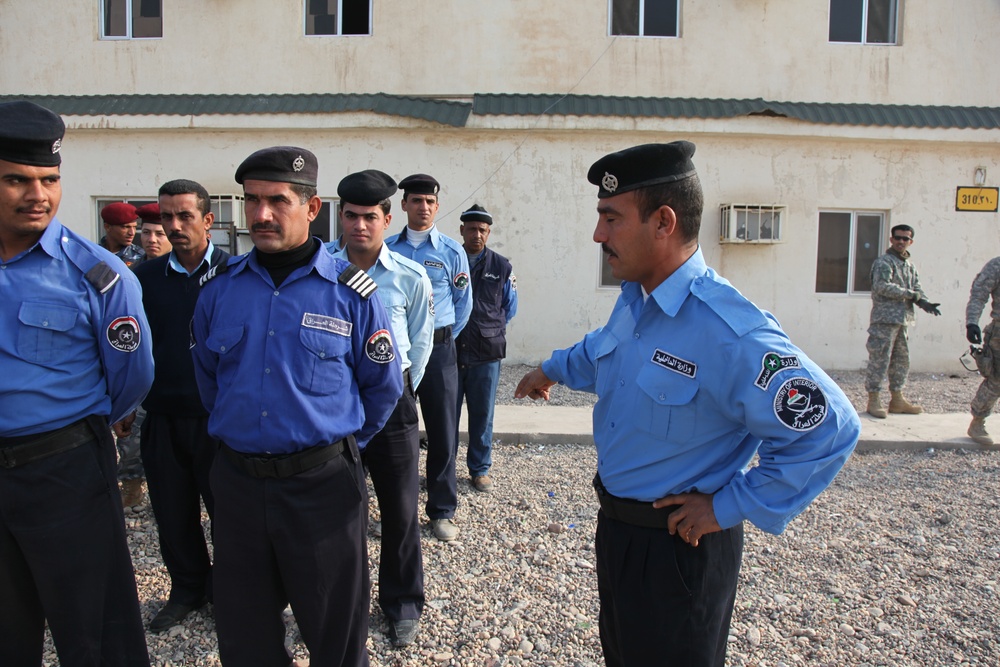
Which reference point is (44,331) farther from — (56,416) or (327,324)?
(327,324)

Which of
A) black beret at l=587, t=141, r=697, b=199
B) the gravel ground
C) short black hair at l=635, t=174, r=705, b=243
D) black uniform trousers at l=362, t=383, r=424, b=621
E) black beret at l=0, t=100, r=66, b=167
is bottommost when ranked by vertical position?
the gravel ground

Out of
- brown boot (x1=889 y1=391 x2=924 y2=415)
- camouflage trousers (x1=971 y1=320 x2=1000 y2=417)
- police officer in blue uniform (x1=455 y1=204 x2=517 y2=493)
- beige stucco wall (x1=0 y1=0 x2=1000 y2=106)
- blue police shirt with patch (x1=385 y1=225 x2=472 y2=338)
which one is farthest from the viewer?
beige stucco wall (x1=0 y1=0 x2=1000 y2=106)

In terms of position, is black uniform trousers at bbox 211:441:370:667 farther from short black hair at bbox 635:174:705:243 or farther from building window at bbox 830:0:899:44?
building window at bbox 830:0:899:44

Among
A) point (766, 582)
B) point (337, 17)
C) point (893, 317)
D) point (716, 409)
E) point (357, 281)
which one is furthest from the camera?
point (337, 17)

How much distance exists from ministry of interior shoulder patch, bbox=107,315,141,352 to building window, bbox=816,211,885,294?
9.22 metres

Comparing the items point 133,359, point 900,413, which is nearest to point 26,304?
point 133,359

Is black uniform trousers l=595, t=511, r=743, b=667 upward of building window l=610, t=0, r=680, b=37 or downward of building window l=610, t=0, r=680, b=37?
downward

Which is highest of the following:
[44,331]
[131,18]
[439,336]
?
[131,18]

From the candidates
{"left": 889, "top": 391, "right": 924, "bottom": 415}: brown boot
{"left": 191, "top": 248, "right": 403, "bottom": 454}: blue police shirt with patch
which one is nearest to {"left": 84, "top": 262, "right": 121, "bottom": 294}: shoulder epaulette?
{"left": 191, "top": 248, "right": 403, "bottom": 454}: blue police shirt with patch

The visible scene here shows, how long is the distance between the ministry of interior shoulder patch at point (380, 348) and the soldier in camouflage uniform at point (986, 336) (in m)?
5.97

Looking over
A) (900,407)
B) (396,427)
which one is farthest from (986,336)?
(396,427)

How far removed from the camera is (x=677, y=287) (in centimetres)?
181

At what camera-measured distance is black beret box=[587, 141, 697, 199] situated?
70.1 inches

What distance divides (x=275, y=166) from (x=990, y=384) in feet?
21.7
